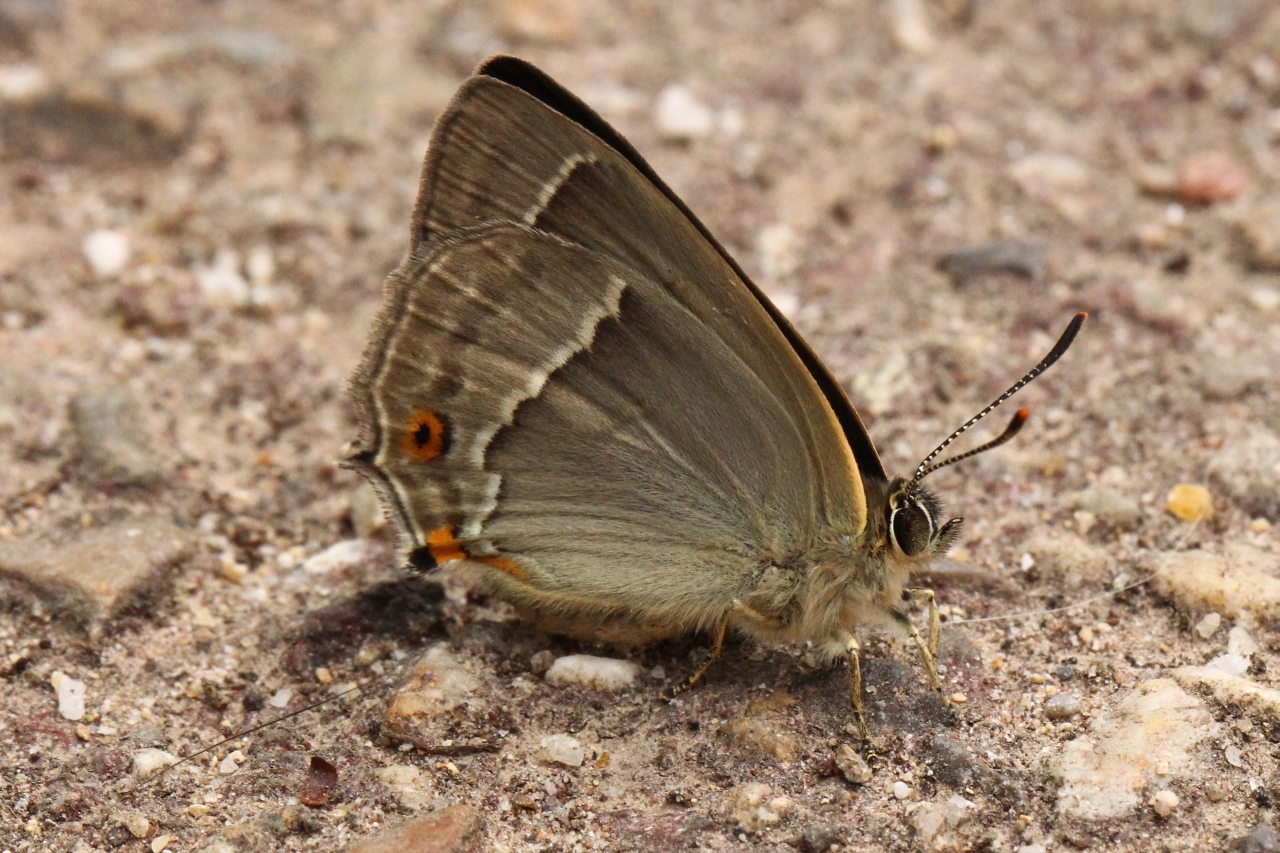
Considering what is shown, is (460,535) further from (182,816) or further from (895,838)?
(895,838)

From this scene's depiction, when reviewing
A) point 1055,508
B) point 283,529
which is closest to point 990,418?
point 1055,508

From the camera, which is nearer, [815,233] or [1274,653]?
[1274,653]

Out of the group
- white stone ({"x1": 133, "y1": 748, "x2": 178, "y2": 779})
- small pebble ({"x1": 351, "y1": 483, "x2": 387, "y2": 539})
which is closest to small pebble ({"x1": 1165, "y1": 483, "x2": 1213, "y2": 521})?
small pebble ({"x1": 351, "y1": 483, "x2": 387, "y2": 539})

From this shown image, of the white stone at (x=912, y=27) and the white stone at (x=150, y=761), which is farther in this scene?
the white stone at (x=912, y=27)

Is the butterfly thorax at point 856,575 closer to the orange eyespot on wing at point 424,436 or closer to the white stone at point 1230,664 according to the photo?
the white stone at point 1230,664

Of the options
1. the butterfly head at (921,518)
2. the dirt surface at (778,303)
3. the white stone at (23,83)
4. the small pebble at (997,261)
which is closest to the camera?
the dirt surface at (778,303)

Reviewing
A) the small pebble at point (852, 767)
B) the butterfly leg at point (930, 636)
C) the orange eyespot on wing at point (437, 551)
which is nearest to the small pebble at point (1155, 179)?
the butterfly leg at point (930, 636)

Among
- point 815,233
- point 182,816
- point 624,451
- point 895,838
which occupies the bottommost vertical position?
point 182,816

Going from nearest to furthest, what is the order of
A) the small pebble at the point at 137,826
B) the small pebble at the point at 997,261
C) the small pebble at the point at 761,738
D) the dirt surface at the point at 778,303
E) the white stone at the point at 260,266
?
1. the small pebble at the point at 137,826
2. the dirt surface at the point at 778,303
3. the small pebble at the point at 761,738
4. the small pebble at the point at 997,261
5. the white stone at the point at 260,266
